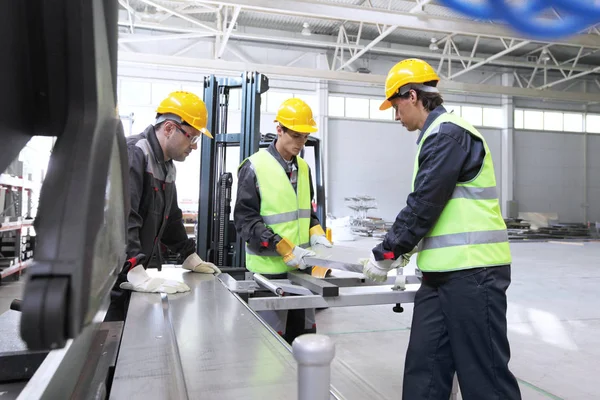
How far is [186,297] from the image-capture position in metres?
2.06

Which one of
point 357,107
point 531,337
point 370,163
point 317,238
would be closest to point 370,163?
point 370,163

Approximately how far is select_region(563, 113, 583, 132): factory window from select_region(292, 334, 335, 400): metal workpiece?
21.8 metres

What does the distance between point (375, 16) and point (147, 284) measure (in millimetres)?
8096

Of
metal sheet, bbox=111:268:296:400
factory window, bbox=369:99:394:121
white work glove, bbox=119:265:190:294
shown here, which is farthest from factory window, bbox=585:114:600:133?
metal sheet, bbox=111:268:296:400

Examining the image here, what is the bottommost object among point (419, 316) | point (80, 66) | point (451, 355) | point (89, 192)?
→ point (451, 355)

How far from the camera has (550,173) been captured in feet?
61.9

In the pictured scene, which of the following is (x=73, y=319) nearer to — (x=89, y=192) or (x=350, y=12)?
(x=89, y=192)

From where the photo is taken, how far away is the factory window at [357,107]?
16.7m

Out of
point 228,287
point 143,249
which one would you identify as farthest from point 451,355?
point 143,249

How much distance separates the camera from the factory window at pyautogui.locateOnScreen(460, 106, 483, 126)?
17.9 meters

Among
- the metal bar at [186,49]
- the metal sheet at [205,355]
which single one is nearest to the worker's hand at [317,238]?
the metal sheet at [205,355]

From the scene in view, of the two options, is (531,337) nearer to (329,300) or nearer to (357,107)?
(329,300)

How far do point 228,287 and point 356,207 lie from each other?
1298 cm

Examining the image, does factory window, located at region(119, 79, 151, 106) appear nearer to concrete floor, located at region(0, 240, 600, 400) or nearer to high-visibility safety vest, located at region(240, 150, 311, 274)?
concrete floor, located at region(0, 240, 600, 400)
